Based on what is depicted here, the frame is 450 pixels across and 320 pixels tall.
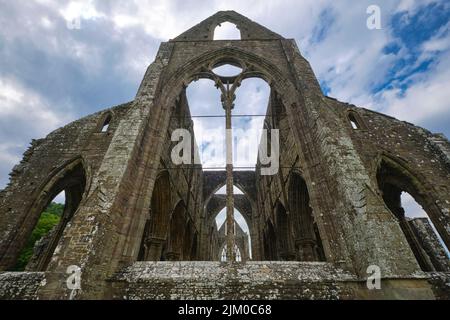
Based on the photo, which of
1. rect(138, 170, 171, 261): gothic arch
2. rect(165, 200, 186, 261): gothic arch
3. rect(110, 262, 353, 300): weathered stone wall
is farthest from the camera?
rect(165, 200, 186, 261): gothic arch

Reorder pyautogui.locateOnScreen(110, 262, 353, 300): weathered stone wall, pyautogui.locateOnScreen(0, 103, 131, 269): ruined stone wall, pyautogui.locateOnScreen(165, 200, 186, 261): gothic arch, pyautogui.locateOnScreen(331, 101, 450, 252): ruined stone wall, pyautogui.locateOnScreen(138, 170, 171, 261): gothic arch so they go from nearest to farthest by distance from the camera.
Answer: pyautogui.locateOnScreen(110, 262, 353, 300): weathered stone wall
pyautogui.locateOnScreen(0, 103, 131, 269): ruined stone wall
pyautogui.locateOnScreen(331, 101, 450, 252): ruined stone wall
pyautogui.locateOnScreen(138, 170, 171, 261): gothic arch
pyautogui.locateOnScreen(165, 200, 186, 261): gothic arch

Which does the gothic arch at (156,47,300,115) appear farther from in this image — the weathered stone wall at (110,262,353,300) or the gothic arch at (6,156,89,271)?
the weathered stone wall at (110,262,353,300)

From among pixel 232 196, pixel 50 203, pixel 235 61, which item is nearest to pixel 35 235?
pixel 50 203

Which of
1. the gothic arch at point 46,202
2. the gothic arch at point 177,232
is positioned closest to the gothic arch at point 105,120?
the gothic arch at point 46,202

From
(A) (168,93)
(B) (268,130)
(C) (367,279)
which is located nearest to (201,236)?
(B) (268,130)

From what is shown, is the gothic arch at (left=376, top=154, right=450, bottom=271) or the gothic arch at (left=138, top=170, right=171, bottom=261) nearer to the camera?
the gothic arch at (left=376, top=154, right=450, bottom=271)

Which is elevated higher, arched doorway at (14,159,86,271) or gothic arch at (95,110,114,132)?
gothic arch at (95,110,114,132)

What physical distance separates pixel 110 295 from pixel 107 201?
149 centimetres

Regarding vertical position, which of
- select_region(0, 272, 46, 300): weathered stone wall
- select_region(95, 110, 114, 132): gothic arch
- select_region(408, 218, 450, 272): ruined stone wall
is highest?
select_region(95, 110, 114, 132): gothic arch

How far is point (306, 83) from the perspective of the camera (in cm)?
652

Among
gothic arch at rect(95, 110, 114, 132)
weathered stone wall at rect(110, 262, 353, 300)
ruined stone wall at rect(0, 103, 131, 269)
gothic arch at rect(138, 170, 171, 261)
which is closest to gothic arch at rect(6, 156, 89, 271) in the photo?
ruined stone wall at rect(0, 103, 131, 269)

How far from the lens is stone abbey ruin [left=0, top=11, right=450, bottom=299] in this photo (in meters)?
3.59

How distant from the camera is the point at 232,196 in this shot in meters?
5.51
